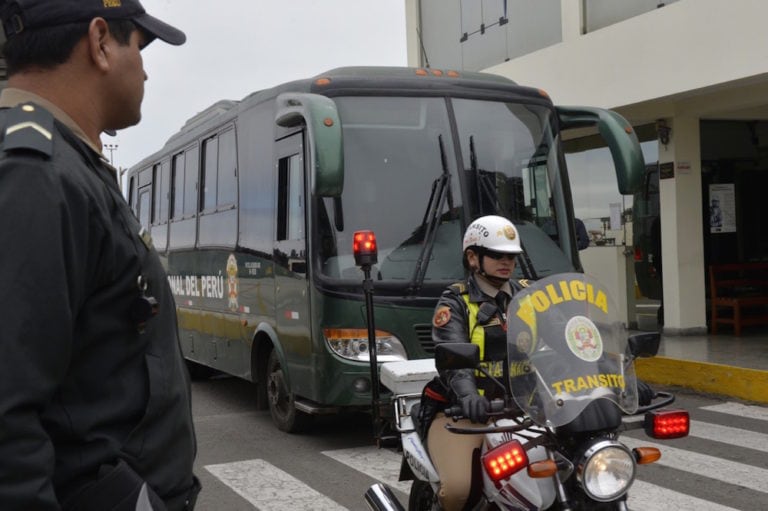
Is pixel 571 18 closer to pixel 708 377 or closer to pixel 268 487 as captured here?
pixel 708 377

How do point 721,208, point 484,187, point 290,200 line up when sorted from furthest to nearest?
1. point 721,208
2. point 290,200
3. point 484,187

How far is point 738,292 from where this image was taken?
14633 mm

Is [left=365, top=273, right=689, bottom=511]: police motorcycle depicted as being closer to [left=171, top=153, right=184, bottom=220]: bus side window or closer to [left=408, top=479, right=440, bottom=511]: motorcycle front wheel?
[left=408, top=479, right=440, bottom=511]: motorcycle front wheel

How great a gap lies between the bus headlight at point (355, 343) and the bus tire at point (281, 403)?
102 centimetres

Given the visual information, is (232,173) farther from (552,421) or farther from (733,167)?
(733,167)

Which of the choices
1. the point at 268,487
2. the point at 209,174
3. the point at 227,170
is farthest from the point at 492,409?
the point at 209,174

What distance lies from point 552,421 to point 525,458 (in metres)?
0.19

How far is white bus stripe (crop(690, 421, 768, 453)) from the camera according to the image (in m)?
7.60

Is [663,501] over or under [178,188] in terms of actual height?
under

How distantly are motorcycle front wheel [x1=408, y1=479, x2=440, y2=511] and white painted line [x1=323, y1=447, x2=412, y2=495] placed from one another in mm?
1791

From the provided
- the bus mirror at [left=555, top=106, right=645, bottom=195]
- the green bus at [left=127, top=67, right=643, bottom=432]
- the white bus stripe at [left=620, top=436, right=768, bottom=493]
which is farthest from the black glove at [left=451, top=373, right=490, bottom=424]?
the bus mirror at [left=555, top=106, right=645, bottom=195]

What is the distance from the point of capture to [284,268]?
829 centimetres

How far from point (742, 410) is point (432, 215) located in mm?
4015

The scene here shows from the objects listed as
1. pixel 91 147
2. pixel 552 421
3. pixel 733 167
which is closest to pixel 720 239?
pixel 733 167
